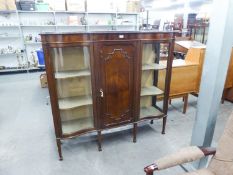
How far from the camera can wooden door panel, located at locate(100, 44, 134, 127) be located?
1.87 meters

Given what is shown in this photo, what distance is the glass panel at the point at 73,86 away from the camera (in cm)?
189

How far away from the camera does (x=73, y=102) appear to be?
6.75 feet

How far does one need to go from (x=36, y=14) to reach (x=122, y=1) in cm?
259

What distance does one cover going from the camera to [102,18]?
232 inches

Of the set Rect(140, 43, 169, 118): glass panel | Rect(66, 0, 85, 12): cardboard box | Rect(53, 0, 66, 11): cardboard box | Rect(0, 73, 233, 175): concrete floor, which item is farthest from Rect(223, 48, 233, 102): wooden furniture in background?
Rect(53, 0, 66, 11): cardboard box

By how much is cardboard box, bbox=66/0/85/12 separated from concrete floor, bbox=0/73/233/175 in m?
3.22

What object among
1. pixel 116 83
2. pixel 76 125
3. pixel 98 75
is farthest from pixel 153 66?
pixel 76 125

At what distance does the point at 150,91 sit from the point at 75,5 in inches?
158

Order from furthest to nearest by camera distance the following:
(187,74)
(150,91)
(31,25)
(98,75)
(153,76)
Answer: (31,25) → (187,74) → (153,76) → (150,91) → (98,75)

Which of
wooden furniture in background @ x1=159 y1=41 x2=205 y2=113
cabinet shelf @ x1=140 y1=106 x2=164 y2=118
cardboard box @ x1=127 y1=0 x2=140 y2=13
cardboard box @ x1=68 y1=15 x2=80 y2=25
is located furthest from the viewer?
cardboard box @ x1=127 y1=0 x2=140 y2=13

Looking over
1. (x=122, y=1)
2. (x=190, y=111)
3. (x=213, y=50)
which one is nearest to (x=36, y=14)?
(x=122, y=1)

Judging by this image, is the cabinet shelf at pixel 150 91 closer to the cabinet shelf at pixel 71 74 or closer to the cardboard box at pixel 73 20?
the cabinet shelf at pixel 71 74

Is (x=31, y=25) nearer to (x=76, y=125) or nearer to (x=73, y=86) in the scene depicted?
(x=73, y=86)

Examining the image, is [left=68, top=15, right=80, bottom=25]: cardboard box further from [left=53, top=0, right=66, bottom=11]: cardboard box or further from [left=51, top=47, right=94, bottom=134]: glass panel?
[left=51, top=47, right=94, bottom=134]: glass panel
